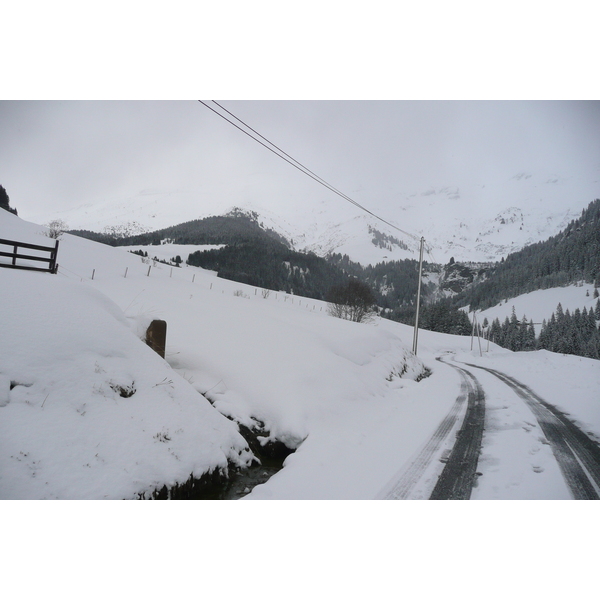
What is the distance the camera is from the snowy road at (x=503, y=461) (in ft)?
13.3

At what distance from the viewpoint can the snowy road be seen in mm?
4039

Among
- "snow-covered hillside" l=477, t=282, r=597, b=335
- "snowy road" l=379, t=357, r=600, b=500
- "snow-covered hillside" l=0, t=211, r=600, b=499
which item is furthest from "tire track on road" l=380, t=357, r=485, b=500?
"snow-covered hillside" l=477, t=282, r=597, b=335

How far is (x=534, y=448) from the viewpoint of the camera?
17.6ft

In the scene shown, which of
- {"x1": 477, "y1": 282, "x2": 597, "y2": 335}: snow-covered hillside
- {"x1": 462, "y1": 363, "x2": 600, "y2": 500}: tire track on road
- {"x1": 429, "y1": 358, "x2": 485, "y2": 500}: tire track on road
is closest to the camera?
{"x1": 429, "y1": 358, "x2": 485, "y2": 500}: tire track on road

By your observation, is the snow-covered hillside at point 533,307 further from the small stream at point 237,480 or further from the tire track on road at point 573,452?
the small stream at point 237,480

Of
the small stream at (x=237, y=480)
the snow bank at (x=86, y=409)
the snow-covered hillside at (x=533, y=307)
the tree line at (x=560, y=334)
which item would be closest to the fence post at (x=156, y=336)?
the snow bank at (x=86, y=409)

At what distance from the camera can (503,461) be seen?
4.83 m

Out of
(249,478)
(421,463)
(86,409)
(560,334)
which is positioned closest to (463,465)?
(421,463)

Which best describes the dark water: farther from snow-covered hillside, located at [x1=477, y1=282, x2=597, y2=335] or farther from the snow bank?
snow-covered hillside, located at [x1=477, y1=282, x2=597, y2=335]

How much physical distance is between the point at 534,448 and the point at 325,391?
4.21 meters

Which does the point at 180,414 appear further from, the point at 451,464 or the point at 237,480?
the point at 451,464

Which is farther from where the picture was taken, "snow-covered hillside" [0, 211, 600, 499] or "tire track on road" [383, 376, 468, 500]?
"tire track on road" [383, 376, 468, 500]

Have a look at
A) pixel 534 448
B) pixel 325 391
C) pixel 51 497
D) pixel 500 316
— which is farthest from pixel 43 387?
pixel 500 316

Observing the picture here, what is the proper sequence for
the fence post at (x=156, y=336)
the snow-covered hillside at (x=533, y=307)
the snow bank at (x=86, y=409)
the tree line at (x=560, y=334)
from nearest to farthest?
the snow bank at (x=86, y=409) → the fence post at (x=156, y=336) → the tree line at (x=560, y=334) → the snow-covered hillside at (x=533, y=307)
